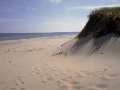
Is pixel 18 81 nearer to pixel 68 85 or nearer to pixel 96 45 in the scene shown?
pixel 68 85

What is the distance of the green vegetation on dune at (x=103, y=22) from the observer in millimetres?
8530

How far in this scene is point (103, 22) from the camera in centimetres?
898

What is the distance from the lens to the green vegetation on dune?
8.53m

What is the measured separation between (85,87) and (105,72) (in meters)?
1.00

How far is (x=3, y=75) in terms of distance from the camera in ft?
22.7

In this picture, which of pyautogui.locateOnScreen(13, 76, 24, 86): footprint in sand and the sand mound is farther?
the sand mound

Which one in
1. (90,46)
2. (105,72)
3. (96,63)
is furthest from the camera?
(90,46)

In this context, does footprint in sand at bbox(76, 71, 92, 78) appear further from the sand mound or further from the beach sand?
the sand mound

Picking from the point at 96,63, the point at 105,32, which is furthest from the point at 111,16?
the point at 96,63

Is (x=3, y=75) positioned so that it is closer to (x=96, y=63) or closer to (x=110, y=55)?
(x=96, y=63)

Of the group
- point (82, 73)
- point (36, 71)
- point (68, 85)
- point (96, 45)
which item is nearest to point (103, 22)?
point (96, 45)

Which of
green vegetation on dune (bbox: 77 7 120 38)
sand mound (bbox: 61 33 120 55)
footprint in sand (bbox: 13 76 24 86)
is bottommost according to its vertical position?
footprint in sand (bbox: 13 76 24 86)

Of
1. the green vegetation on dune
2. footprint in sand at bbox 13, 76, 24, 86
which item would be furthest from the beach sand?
the green vegetation on dune

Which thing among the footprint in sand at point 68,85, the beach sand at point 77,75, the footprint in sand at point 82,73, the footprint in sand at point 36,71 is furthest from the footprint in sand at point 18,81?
the footprint in sand at point 82,73
